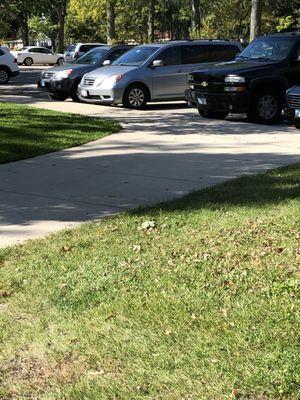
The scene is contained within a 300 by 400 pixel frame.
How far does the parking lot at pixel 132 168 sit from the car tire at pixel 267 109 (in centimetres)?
35

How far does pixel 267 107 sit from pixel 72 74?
294 inches

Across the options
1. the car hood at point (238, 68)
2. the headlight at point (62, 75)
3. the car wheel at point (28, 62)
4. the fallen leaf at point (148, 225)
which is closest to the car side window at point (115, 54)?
the headlight at point (62, 75)

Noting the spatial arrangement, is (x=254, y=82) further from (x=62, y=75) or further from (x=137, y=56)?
(x=62, y=75)

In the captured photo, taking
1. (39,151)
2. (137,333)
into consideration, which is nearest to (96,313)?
(137,333)

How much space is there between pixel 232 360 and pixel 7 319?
162cm

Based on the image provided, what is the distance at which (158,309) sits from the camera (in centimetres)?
385

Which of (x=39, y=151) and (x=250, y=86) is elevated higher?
(x=250, y=86)

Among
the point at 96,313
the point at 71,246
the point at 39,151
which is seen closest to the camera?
the point at 96,313

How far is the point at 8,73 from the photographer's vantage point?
26266mm

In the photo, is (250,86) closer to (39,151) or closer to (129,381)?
(39,151)

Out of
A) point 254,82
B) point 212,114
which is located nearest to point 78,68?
point 212,114

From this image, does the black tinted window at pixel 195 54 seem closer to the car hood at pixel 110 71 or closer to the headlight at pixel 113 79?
the car hood at pixel 110 71

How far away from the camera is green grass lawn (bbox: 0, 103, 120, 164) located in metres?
10.3

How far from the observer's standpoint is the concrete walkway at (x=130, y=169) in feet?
21.9
